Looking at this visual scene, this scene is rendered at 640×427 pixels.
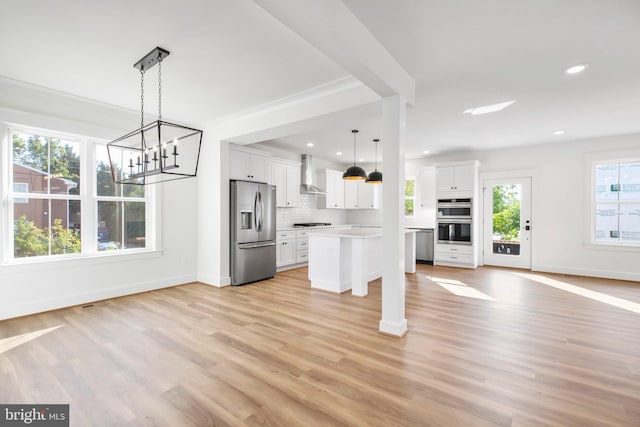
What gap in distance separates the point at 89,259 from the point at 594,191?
28.6 feet

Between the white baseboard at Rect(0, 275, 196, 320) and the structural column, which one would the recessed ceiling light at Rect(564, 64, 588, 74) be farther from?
the white baseboard at Rect(0, 275, 196, 320)

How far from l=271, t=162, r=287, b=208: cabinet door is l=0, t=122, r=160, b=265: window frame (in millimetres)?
2293

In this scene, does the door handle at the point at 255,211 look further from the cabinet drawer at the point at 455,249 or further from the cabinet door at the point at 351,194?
the cabinet drawer at the point at 455,249

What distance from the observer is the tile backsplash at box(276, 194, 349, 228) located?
6.83 meters

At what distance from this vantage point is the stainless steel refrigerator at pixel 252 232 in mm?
5070

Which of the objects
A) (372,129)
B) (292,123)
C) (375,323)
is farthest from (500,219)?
(292,123)

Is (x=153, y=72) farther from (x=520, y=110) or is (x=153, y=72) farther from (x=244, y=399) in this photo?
(x=520, y=110)

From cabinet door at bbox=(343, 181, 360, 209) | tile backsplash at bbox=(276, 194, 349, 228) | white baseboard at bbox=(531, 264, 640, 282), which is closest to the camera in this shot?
white baseboard at bbox=(531, 264, 640, 282)

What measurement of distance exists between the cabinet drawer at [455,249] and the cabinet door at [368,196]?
6.74 feet

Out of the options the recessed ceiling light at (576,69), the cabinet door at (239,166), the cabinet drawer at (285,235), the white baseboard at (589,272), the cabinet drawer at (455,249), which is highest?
the recessed ceiling light at (576,69)

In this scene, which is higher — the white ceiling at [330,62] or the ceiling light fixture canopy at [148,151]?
the white ceiling at [330,62]

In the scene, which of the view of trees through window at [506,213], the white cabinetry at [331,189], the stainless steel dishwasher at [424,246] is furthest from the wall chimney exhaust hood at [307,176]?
the view of trees through window at [506,213]

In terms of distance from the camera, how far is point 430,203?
7.43m

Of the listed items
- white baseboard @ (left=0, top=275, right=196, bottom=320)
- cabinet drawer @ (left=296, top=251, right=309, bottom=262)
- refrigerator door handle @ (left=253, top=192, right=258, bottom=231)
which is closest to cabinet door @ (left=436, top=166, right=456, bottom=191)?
cabinet drawer @ (left=296, top=251, right=309, bottom=262)
